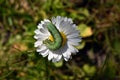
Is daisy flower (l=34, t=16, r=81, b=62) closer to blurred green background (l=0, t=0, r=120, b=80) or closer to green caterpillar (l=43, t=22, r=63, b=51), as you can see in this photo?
green caterpillar (l=43, t=22, r=63, b=51)

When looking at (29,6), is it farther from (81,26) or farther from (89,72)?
(89,72)

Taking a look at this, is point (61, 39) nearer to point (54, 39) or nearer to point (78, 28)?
point (54, 39)

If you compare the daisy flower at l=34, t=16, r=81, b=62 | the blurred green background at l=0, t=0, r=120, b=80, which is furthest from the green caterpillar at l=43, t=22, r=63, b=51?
the blurred green background at l=0, t=0, r=120, b=80

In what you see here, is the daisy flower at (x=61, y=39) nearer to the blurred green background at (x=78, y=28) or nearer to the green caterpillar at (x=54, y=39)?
the green caterpillar at (x=54, y=39)

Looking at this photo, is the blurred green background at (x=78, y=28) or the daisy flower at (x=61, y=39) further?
the blurred green background at (x=78, y=28)

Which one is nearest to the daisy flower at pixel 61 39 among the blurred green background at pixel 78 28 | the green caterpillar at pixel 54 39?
the green caterpillar at pixel 54 39

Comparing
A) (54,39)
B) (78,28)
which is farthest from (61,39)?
(78,28)
